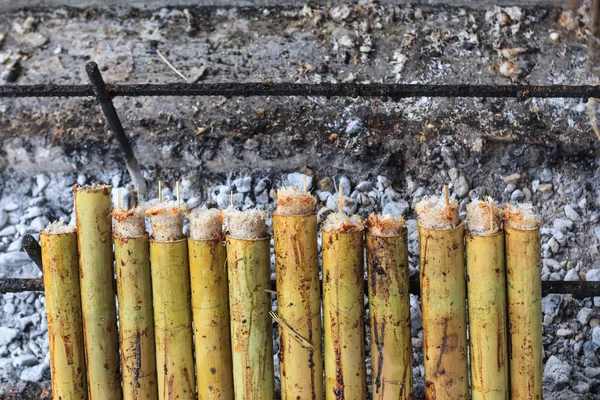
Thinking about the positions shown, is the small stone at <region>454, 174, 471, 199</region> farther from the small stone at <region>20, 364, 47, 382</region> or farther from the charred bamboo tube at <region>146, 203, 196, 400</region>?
the small stone at <region>20, 364, 47, 382</region>

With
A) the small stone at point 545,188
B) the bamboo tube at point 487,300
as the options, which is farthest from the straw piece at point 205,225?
the small stone at point 545,188

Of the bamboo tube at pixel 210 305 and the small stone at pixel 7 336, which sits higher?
the bamboo tube at pixel 210 305

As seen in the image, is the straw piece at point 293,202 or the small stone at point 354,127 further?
the small stone at point 354,127

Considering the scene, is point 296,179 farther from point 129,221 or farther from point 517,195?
point 129,221

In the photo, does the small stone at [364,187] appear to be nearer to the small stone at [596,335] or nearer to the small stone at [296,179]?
the small stone at [296,179]

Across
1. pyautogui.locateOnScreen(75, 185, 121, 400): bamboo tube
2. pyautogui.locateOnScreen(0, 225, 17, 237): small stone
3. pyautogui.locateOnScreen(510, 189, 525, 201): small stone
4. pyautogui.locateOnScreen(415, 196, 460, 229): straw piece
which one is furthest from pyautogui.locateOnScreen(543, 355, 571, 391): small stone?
pyautogui.locateOnScreen(0, 225, 17, 237): small stone

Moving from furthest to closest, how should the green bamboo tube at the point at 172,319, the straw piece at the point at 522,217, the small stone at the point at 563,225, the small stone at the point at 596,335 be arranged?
the small stone at the point at 563,225 → the small stone at the point at 596,335 → the green bamboo tube at the point at 172,319 → the straw piece at the point at 522,217
